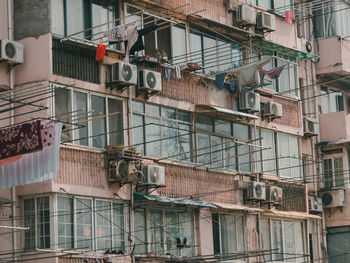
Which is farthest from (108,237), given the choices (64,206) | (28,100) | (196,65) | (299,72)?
(299,72)

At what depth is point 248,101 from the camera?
111ft

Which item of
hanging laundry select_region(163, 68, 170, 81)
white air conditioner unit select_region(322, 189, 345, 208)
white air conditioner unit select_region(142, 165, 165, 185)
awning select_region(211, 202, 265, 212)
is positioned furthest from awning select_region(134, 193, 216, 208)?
white air conditioner unit select_region(322, 189, 345, 208)

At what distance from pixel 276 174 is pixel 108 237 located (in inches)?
335

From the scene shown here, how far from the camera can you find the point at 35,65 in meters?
27.5

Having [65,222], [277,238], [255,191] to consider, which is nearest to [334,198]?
[277,238]

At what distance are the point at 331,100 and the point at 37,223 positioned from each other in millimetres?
16848

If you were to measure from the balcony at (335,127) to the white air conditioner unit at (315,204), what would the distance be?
2.26 m

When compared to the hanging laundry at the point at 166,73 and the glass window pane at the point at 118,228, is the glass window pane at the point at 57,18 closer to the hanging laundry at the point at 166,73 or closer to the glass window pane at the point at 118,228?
the hanging laundry at the point at 166,73

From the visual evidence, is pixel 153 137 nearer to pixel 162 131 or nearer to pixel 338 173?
pixel 162 131

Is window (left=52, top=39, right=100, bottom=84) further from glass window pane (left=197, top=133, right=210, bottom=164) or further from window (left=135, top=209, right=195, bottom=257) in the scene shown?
glass window pane (left=197, top=133, right=210, bottom=164)

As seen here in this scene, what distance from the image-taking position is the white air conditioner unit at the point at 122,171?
28.5 m

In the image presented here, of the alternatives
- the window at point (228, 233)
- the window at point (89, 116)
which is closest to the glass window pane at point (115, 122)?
the window at point (89, 116)

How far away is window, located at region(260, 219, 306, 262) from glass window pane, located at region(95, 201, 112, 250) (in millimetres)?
7119

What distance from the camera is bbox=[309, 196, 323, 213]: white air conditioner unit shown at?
125 ft
